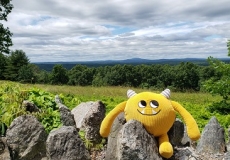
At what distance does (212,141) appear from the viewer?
5.73 m

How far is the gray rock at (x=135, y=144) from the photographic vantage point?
4.21m

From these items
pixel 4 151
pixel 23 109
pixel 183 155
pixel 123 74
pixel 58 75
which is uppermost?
pixel 23 109

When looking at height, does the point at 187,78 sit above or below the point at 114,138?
below

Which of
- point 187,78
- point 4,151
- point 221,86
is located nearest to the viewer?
point 4,151

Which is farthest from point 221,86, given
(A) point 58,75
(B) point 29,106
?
(A) point 58,75

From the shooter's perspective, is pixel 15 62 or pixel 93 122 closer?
pixel 93 122

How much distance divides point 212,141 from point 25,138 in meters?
3.33

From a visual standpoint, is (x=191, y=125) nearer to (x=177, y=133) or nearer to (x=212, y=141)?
(x=177, y=133)

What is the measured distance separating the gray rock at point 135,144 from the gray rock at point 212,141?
60.7 inches

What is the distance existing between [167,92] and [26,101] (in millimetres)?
2623

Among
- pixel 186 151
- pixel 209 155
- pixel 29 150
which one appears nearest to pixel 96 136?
pixel 29 150

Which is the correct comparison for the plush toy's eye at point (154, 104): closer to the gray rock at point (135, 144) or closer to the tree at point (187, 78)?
the gray rock at point (135, 144)

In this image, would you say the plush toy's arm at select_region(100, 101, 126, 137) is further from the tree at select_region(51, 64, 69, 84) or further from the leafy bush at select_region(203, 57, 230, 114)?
the tree at select_region(51, 64, 69, 84)

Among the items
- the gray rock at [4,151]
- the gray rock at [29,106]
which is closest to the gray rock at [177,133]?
the gray rock at [29,106]
